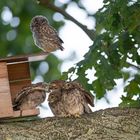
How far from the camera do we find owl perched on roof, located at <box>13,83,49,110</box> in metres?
5.45

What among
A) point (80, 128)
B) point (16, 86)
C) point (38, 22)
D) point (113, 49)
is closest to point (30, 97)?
point (80, 128)

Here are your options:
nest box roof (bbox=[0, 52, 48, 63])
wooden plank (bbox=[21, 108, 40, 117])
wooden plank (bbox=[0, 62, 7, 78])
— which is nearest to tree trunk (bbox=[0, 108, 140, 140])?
wooden plank (bbox=[21, 108, 40, 117])

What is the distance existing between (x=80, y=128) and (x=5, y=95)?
63 cm

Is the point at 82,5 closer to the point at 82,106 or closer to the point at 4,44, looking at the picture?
the point at 4,44

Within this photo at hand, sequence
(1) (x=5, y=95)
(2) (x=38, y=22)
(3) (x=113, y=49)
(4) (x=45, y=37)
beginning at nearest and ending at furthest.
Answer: (1) (x=5, y=95), (3) (x=113, y=49), (4) (x=45, y=37), (2) (x=38, y=22)

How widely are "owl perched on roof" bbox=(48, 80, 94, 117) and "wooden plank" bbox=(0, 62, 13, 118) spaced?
349 mm

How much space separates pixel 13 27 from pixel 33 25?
5.01 metres

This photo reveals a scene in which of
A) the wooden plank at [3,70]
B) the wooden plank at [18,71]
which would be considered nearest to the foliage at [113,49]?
the wooden plank at [18,71]

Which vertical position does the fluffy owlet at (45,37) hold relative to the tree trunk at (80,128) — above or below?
above

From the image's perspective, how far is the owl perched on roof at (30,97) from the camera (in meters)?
5.45

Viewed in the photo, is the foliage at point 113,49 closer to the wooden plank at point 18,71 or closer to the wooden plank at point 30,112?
the wooden plank at point 18,71

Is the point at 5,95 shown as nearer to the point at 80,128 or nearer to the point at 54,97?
the point at 54,97

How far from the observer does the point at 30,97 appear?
5.47 meters

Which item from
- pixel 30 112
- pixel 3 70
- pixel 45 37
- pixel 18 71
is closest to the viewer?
pixel 30 112
